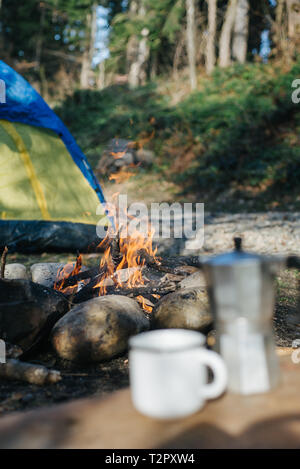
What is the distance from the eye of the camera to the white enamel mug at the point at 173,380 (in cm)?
97

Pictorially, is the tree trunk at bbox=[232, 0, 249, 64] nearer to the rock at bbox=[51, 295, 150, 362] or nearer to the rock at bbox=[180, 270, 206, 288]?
the rock at bbox=[180, 270, 206, 288]

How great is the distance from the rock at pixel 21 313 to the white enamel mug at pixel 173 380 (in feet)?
5.53

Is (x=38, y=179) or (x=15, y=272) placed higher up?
(x=38, y=179)

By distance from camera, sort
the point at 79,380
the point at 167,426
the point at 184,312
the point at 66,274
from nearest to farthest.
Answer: the point at 167,426
the point at 79,380
the point at 184,312
the point at 66,274

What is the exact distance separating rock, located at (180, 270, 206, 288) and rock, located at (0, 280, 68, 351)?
1084mm

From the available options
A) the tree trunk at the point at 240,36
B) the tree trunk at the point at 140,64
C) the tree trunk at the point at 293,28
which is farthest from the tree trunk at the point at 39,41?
the tree trunk at the point at 293,28

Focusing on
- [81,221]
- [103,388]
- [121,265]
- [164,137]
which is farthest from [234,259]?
[164,137]

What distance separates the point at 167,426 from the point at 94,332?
1.59 m

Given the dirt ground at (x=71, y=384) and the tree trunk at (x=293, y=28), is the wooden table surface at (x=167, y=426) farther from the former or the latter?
the tree trunk at (x=293, y=28)

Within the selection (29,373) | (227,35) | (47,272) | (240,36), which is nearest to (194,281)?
(29,373)

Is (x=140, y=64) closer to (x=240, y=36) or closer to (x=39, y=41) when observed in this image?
(x=240, y=36)

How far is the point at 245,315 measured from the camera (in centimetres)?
106

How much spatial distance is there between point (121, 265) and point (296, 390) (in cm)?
275
